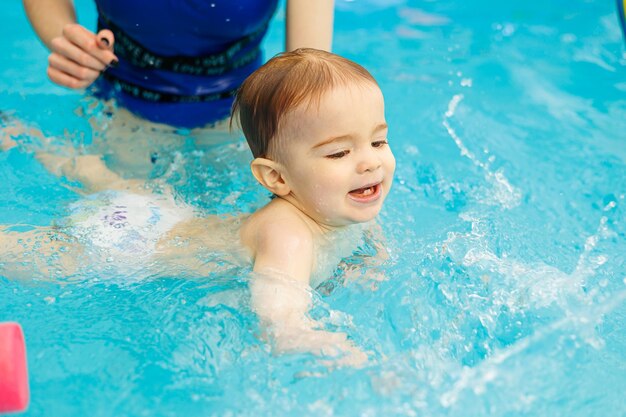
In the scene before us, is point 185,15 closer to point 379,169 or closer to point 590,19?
point 379,169

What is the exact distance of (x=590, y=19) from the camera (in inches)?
141

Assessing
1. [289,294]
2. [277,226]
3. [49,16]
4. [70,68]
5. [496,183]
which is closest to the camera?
[289,294]

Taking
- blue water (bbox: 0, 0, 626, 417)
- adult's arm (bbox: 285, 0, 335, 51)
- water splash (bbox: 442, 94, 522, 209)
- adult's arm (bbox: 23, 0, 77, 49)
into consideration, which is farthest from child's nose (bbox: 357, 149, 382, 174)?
adult's arm (bbox: 23, 0, 77, 49)

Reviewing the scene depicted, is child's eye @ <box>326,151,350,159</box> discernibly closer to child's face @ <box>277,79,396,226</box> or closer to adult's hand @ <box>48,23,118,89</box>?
child's face @ <box>277,79,396,226</box>

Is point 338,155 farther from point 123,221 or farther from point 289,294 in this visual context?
point 123,221

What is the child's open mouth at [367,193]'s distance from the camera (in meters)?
1.70

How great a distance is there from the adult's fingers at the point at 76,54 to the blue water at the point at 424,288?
461 mm

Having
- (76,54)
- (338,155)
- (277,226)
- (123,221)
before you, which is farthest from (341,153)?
(76,54)

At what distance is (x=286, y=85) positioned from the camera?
166 cm

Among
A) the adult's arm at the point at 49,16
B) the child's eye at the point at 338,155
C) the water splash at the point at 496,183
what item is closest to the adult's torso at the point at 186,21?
the adult's arm at the point at 49,16

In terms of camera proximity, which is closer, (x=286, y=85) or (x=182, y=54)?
(x=286, y=85)

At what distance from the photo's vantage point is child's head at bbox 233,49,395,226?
64.7 inches

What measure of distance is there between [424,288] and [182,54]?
3.01ft

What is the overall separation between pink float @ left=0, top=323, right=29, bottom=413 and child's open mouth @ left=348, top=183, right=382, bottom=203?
2.66 ft
